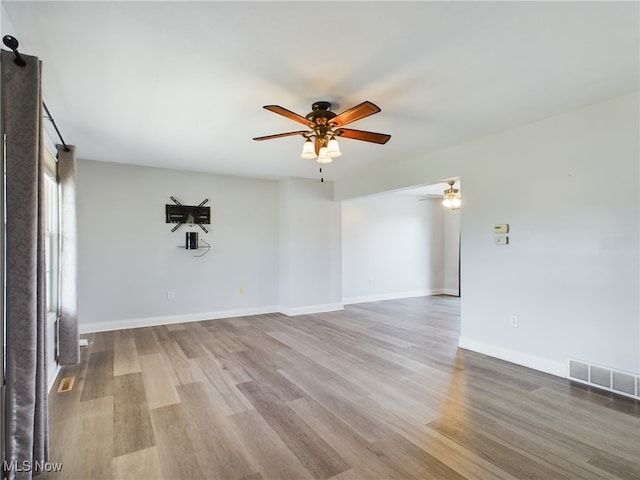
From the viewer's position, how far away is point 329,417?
2426mm

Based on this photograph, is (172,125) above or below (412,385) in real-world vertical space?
above

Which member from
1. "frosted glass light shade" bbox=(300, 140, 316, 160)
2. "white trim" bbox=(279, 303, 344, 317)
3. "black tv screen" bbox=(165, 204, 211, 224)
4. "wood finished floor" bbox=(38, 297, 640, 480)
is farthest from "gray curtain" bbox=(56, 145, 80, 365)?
"white trim" bbox=(279, 303, 344, 317)

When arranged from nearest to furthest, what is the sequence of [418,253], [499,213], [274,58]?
1. [274,58]
2. [499,213]
3. [418,253]

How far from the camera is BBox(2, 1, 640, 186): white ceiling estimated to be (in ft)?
5.80

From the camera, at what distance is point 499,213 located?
3682 mm

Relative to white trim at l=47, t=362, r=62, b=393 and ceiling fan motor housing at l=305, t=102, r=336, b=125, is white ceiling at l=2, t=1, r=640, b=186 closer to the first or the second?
ceiling fan motor housing at l=305, t=102, r=336, b=125

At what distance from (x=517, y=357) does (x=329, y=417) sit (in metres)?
2.22

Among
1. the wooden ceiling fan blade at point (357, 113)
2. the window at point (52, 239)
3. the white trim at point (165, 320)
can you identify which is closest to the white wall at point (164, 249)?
the white trim at point (165, 320)

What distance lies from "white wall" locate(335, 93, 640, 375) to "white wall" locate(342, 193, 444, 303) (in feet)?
11.0

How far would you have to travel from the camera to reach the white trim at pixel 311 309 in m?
5.94

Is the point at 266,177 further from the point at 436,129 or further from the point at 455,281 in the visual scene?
the point at 455,281

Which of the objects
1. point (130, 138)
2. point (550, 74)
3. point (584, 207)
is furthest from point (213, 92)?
point (584, 207)

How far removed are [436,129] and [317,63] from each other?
1.76 metres

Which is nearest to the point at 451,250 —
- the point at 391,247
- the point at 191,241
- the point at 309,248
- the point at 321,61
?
the point at 391,247
